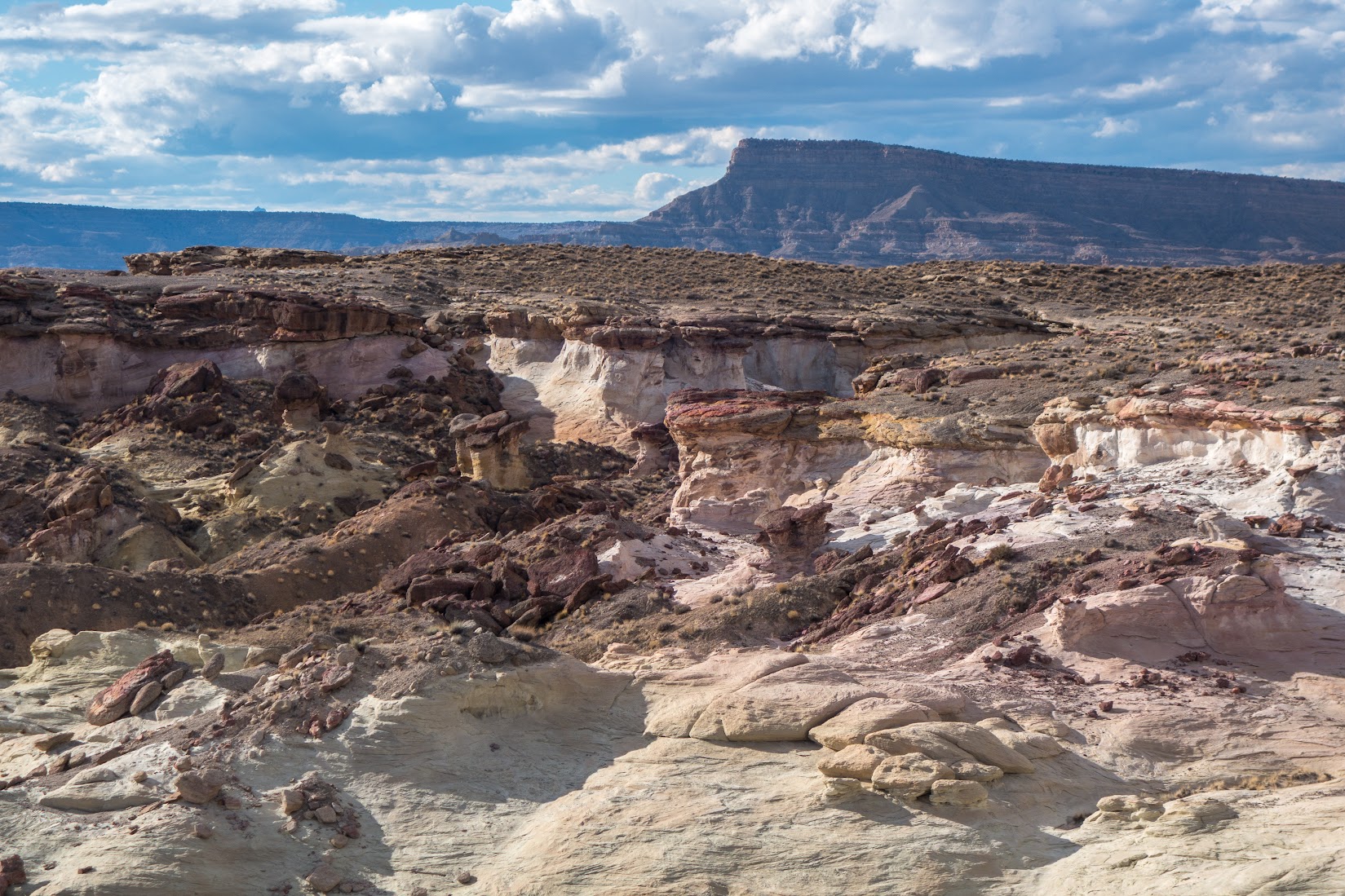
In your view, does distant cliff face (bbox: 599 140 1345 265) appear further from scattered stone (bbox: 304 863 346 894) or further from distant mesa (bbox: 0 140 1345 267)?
scattered stone (bbox: 304 863 346 894)

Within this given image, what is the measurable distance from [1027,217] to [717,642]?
177695 millimetres

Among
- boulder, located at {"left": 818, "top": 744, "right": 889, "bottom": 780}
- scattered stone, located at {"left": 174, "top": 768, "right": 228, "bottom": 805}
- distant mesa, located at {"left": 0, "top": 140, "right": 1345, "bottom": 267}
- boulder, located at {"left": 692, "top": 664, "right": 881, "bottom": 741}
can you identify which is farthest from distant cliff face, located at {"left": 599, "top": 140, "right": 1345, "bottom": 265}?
scattered stone, located at {"left": 174, "top": 768, "right": 228, "bottom": 805}

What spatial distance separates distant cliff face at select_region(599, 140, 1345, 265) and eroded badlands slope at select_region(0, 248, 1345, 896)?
145 metres

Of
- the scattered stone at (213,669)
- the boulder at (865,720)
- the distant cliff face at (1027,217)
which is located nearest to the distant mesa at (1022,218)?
the distant cliff face at (1027,217)

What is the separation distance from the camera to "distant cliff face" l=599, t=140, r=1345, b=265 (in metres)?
170

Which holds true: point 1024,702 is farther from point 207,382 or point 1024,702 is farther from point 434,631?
point 207,382

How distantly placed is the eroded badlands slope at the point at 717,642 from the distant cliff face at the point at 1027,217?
145331mm

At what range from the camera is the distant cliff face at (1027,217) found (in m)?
170

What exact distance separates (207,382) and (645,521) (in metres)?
19.9

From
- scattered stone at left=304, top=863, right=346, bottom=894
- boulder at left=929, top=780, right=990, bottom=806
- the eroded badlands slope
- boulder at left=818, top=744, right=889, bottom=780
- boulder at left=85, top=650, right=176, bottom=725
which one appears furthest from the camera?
boulder at left=85, top=650, right=176, bottom=725

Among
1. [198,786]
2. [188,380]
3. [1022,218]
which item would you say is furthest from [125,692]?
[1022,218]

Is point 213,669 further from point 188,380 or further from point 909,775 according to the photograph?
point 188,380

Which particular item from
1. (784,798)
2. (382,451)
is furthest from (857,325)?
(784,798)

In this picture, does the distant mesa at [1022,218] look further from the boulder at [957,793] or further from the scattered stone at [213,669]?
the boulder at [957,793]
